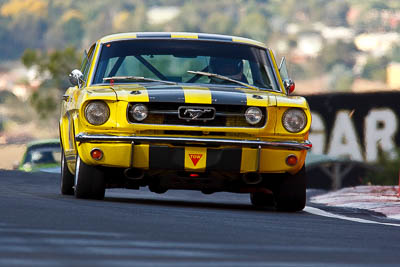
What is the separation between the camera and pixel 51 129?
8256 centimetres

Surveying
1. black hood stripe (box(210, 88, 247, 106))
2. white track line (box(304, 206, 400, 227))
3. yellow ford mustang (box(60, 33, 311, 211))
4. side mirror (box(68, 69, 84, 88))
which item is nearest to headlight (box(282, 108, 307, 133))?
yellow ford mustang (box(60, 33, 311, 211))

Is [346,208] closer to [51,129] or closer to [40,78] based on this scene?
[40,78]

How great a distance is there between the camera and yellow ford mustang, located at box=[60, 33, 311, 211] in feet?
32.4

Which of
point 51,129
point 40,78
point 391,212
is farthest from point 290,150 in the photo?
point 51,129

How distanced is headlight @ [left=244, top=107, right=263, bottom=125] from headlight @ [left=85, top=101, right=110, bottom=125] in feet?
3.71

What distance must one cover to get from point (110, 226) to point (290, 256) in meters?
1.56

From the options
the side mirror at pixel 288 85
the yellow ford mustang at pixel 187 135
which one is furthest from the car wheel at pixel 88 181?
the side mirror at pixel 288 85

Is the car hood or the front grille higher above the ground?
the car hood

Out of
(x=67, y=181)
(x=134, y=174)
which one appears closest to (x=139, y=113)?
(x=134, y=174)

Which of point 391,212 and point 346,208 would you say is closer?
point 391,212

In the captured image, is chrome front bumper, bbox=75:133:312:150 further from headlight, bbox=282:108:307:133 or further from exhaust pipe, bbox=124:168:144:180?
exhaust pipe, bbox=124:168:144:180

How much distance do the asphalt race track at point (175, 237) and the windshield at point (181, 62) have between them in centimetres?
148

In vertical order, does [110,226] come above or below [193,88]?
below

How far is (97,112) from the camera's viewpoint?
32.8 ft
